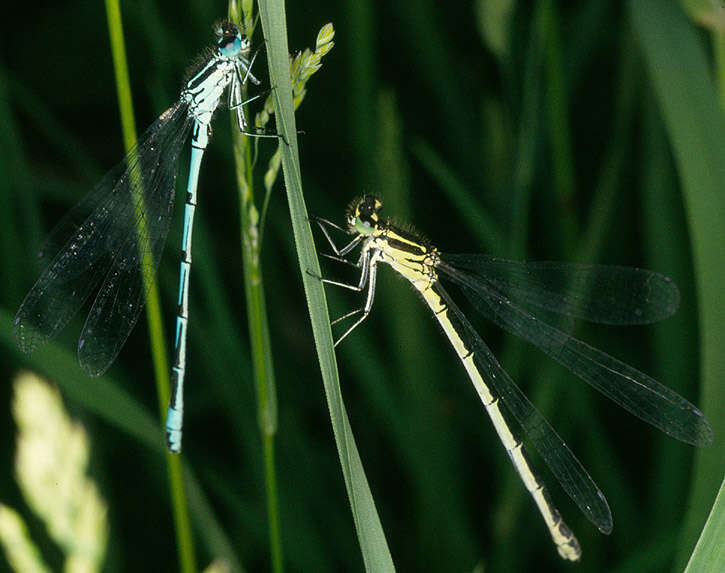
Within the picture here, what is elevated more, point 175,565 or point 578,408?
point 175,565

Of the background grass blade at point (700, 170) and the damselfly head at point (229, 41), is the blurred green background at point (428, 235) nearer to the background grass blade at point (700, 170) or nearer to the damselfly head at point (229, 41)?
the background grass blade at point (700, 170)

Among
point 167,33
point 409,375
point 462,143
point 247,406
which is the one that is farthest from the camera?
point 462,143

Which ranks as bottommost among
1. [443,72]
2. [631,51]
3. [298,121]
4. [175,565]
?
[175,565]

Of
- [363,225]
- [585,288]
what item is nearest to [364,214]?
[363,225]

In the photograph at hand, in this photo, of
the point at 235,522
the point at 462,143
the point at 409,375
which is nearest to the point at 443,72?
the point at 462,143

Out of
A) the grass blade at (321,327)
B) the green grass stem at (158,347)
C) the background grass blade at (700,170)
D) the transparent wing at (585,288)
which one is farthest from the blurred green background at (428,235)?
the grass blade at (321,327)

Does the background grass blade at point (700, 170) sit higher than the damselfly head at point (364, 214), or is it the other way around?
the damselfly head at point (364, 214)

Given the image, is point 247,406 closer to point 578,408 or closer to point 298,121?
point 578,408
